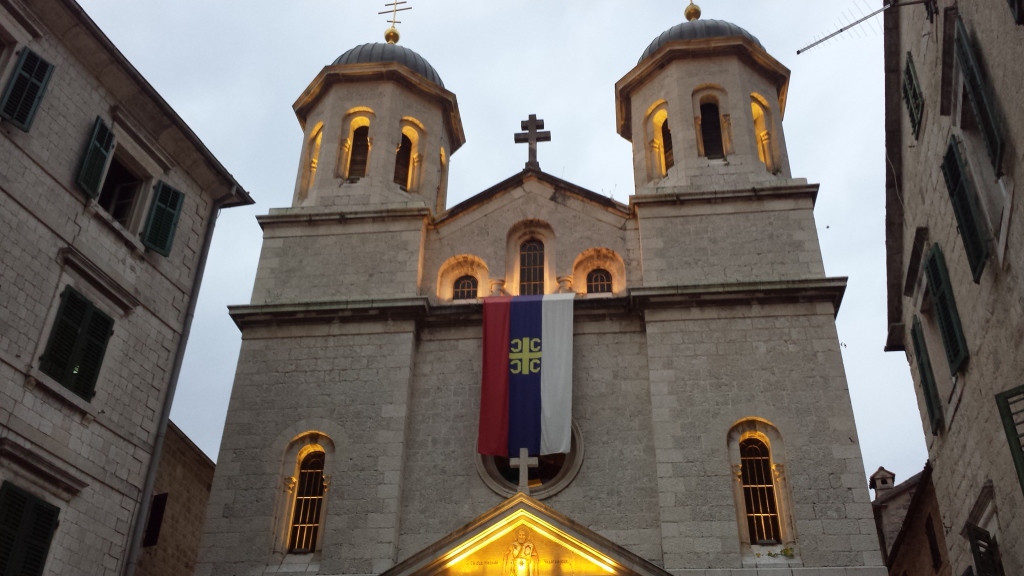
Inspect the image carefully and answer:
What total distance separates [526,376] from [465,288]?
3.37 m

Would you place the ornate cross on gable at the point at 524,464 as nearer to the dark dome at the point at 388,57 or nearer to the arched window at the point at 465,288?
the arched window at the point at 465,288

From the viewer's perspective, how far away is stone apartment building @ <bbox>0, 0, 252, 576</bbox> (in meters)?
13.0

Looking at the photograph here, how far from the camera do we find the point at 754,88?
23.0 m

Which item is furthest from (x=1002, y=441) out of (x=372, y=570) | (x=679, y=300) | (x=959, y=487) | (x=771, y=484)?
(x=372, y=570)

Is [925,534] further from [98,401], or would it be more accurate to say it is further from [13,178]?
[13,178]

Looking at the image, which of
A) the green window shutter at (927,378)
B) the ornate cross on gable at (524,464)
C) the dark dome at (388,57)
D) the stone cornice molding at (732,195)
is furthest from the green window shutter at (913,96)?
the dark dome at (388,57)

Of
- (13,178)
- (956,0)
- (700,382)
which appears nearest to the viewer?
(956,0)

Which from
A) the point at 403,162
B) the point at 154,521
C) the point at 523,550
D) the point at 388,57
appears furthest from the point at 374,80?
the point at 523,550

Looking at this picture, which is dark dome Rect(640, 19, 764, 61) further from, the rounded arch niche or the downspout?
the downspout

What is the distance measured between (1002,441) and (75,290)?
42.5 ft

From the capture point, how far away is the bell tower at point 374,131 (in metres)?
22.3

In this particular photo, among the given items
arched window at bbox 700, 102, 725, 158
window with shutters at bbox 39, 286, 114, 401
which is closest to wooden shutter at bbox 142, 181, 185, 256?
window with shutters at bbox 39, 286, 114, 401

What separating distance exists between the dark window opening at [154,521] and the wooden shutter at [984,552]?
14948 mm

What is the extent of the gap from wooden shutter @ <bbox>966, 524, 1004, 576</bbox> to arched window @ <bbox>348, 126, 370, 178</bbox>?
14.9 m
